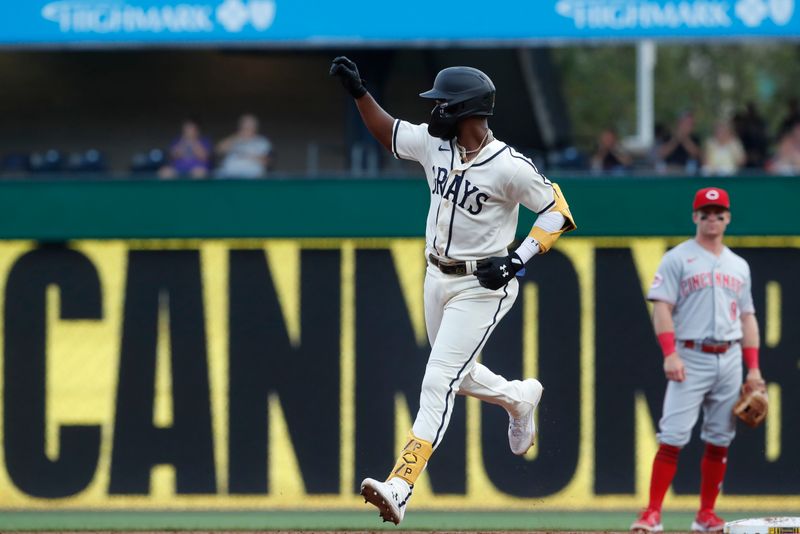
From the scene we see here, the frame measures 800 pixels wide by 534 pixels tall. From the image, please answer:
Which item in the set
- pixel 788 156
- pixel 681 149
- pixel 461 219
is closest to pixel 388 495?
pixel 461 219

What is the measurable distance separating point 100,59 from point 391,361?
9.67 m

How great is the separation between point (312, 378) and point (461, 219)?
8.39 ft

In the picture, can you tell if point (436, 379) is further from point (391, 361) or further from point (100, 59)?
point (100, 59)

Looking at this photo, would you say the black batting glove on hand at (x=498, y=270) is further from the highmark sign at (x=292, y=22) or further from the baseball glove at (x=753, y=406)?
the highmark sign at (x=292, y=22)

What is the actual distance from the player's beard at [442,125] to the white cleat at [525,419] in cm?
142

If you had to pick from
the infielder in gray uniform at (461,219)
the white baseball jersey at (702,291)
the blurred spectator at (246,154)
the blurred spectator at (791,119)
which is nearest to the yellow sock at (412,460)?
the infielder in gray uniform at (461,219)

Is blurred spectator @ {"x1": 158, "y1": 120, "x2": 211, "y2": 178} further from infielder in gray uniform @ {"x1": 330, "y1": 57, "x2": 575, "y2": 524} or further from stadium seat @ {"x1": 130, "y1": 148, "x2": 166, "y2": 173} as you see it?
infielder in gray uniform @ {"x1": 330, "y1": 57, "x2": 575, "y2": 524}

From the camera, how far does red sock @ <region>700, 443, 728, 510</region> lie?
8.16 m

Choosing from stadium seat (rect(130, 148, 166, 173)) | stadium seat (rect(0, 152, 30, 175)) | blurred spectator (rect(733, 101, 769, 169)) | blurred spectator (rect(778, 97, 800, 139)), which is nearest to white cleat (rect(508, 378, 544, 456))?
stadium seat (rect(130, 148, 166, 173))

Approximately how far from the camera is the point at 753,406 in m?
8.02

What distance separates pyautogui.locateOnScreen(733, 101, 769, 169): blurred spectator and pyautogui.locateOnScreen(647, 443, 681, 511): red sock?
6704 mm

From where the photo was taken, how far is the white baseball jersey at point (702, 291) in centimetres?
797

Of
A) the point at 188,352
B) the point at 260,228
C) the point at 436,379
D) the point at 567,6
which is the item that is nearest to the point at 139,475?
the point at 188,352

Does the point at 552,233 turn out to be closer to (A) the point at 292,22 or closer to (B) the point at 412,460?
(B) the point at 412,460
